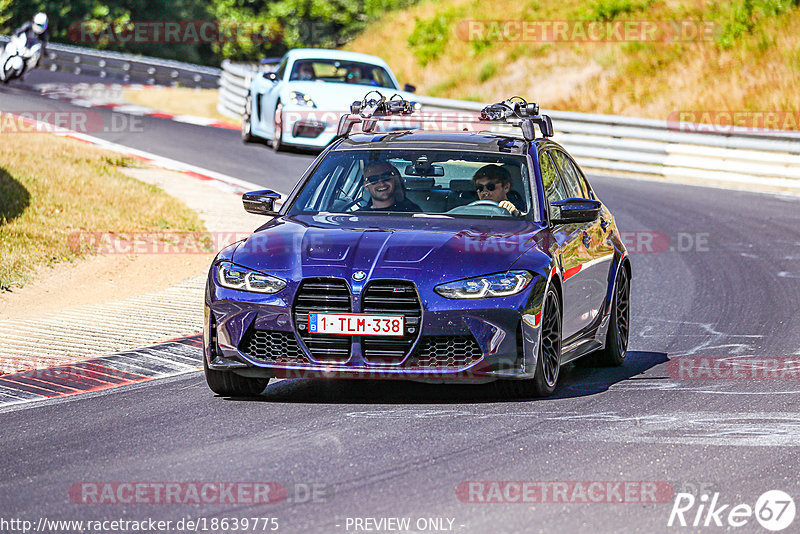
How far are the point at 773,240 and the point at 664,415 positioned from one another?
10.1 metres

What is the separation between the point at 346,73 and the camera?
2336cm

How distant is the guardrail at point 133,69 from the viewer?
40.1m

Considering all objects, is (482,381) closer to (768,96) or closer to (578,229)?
(578,229)

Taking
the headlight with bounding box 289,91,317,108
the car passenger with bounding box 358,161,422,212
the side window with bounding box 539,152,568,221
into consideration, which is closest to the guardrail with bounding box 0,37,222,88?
the headlight with bounding box 289,91,317,108

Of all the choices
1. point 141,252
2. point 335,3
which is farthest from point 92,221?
point 335,3

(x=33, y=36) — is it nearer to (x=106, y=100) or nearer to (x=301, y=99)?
(x=106, y=100)

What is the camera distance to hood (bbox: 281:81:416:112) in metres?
21.9

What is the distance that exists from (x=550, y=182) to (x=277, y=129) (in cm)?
1443

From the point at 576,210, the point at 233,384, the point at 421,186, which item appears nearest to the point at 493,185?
the point at 421,186

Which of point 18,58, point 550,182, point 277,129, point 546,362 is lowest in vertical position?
point 18,58

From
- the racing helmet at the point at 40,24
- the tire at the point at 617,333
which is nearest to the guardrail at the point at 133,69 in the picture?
the racing helmet at the point at 40,24

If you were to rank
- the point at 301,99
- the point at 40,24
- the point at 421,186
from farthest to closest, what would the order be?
the point at 40,24
the point at 301,99
the point at 421,186

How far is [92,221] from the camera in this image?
15.9 meters

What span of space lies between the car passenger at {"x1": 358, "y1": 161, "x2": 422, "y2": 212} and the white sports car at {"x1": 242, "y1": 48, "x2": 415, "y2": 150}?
1258cm
